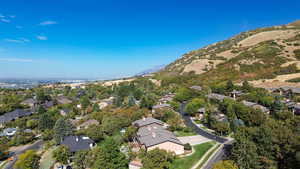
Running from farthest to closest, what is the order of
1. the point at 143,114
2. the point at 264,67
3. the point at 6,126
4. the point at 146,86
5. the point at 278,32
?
the point at 278,32 < the point at 146,86 < the point at 264,67 < the point at 6,126 < the point at 143,114

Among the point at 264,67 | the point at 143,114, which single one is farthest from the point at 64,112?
the point at 264,67

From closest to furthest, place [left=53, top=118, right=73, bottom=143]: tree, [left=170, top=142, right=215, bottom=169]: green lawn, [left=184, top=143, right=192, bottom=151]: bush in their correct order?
[left=170, top=142, right=215, bottom=169]: green lawn
[left=184, top=143, right=192, bottom=151]: bush
[left=53, top=118, right=73, bottom=143]: tree

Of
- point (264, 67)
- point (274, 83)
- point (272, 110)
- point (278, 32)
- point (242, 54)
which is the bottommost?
point (272, 110)

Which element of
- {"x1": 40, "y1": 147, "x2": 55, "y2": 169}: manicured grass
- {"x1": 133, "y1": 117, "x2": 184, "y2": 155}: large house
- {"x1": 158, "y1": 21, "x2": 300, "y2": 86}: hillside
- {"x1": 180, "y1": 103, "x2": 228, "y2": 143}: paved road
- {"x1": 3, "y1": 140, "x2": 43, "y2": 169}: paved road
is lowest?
{"x1": 3, "y1": 140, "x2": 43, "y2": 169}: paved road

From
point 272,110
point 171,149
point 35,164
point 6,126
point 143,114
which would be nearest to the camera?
point 35,164

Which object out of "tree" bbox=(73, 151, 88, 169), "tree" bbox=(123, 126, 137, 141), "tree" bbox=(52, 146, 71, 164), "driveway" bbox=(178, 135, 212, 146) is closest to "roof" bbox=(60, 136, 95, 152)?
"tree" bbox=(52, 146, 71, 164)

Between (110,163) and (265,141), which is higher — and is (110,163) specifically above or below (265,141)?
below

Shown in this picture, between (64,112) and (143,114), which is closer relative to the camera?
(143,114)

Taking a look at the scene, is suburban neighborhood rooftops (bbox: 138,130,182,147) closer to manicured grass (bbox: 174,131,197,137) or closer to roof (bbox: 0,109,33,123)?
manicured grass (bbox: 174,131,197,137)

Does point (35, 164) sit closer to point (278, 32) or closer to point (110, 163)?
point (110, 163)
